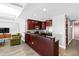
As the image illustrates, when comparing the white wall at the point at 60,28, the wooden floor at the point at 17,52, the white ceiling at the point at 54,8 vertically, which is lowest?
the wooden floor at the point at 17,52

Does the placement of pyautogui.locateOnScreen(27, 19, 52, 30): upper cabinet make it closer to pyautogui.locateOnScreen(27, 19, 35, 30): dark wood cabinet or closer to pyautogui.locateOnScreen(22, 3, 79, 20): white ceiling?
pyautogui.locateOnScreen(27, 19, 35, 30): dark wood cabinet

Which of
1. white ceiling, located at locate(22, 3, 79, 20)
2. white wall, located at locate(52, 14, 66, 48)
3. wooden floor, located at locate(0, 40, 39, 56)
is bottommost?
wooden floor, located at locate(0, 40, 39, 56)

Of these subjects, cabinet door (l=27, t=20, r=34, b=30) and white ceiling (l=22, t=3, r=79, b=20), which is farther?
cabinet door (l=27, t=20, r=34, b=30)

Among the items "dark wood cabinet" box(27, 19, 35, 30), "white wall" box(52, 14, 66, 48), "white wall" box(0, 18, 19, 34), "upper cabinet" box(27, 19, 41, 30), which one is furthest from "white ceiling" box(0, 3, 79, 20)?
"upper cabinet" box(27, 19, 41, 30)

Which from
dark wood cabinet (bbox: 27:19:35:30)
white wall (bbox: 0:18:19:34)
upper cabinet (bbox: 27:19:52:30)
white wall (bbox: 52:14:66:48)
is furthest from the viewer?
upper cabinet (bbox: 27:19:52:30)

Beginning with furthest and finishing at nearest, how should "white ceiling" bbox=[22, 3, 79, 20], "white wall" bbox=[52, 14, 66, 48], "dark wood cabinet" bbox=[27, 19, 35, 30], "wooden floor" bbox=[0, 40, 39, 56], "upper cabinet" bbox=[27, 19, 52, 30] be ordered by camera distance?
"upper cabinet" bbox=[27, 19, 52, 30] → "dark wood cabinet" bbox=[27, 19, 35, 30] → "white wall" bbox=[52, 14, 66, 48] → "wooden floor" bbox=[0, 40, 39, 56] → "white ceiling" bbox=[22, 3, 79, 20]

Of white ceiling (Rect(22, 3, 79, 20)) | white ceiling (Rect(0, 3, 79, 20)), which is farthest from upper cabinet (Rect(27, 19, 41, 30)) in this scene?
white ceiling (Rect(22, 3, 79, 20))

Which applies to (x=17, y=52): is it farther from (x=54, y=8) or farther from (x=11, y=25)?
(x=54, y=8)

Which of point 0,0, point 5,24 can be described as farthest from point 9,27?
point 0,0

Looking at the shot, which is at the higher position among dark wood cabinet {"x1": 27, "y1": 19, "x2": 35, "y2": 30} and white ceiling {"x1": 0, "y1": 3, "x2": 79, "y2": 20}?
white ceiling {"x1": 0, "y1": 3, "x2": 79, "y2": 20}

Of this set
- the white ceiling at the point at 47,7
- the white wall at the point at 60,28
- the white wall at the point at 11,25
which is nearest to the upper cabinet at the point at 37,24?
the white wall at the point at 11,25

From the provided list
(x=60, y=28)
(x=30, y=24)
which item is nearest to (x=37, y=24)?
(x=30, y=24)

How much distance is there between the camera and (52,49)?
2.52m

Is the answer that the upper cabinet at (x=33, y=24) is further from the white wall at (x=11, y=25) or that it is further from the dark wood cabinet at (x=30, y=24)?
the white wall at (x=11, y=25)
